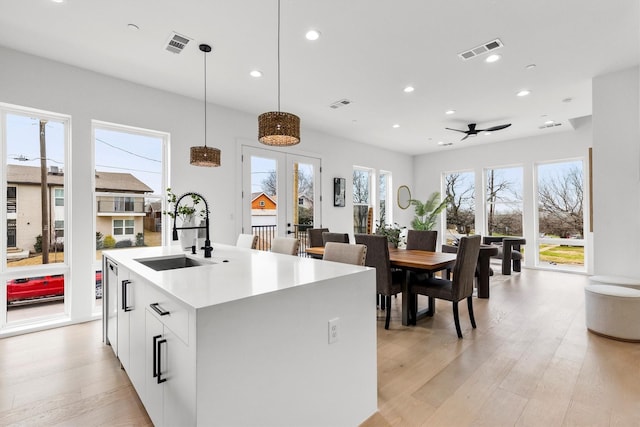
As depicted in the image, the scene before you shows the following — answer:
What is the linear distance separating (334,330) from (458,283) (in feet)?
6.18

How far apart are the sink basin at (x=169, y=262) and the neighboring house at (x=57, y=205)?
1.88m

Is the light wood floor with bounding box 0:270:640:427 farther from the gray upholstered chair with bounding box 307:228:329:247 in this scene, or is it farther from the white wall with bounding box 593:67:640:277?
the gray upholstered chair with bounding box 307:228:329:247

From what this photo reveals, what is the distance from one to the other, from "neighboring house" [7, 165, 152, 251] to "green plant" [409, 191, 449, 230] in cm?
614

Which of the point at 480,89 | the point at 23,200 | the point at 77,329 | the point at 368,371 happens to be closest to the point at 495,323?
the point at 368,371

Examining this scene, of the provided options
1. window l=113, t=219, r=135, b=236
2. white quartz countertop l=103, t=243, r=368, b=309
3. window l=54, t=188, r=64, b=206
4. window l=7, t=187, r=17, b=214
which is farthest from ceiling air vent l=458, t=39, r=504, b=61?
window l=7, t=187, r=17, b=214

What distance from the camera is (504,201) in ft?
23.2

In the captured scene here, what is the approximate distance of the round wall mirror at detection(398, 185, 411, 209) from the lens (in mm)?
8117

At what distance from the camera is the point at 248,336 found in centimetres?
121

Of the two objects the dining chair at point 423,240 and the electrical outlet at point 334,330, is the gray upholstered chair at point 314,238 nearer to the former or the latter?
the dining chair at point 423,240

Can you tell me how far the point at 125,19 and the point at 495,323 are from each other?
15.2ft

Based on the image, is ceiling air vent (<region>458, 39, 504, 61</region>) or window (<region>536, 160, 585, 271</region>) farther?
window (<region>536, 160, 585, 271</region>)

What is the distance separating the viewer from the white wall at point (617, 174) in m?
3.29

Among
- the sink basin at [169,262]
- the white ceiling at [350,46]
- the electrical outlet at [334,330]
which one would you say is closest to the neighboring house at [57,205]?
the white ceiling at [350,46]

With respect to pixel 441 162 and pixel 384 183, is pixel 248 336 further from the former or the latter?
pixel 441 162
